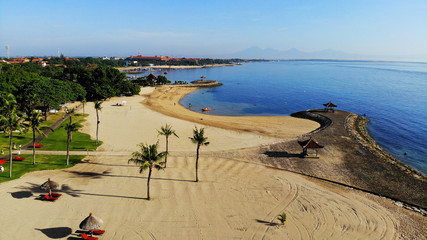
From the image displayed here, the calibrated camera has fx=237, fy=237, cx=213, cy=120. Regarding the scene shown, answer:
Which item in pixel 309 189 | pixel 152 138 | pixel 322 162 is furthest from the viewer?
pixel 152 138

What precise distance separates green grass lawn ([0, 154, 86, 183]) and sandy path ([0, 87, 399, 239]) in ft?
4.38

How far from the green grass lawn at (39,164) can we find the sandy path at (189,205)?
1336 millimetres

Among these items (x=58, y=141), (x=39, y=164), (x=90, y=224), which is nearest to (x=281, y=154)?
A: (x=90, y=224)

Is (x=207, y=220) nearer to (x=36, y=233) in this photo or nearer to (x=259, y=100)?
(x=36, y=233)

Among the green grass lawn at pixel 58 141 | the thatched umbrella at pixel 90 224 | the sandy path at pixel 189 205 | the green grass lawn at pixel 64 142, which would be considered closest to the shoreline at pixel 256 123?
the sandy path at pixel 189 205

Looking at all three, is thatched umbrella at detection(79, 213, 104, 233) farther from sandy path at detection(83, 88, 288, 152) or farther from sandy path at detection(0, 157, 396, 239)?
sandy path at detection(83, 88, 288, 152)

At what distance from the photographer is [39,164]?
3309 cm

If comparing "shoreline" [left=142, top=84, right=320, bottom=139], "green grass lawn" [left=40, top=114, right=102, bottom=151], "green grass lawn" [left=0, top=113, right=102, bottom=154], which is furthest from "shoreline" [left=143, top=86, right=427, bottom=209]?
"green grass lawn" [left=0, top=113, right=102, bottom=154]

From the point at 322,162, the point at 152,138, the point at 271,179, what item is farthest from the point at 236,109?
the point at 271,179

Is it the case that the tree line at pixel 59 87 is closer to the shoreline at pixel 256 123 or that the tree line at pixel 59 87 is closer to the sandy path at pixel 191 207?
the shoreline at pixel 256 123

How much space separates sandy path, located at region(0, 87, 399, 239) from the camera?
70.1ft

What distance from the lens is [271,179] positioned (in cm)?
3203

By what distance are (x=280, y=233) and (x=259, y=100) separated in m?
83.8

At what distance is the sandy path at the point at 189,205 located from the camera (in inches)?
841
